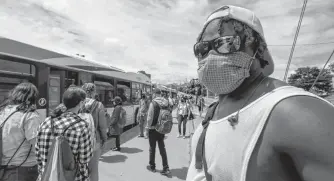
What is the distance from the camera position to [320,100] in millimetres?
691

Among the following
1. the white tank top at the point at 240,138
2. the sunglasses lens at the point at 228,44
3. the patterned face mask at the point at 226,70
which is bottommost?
the white tank top at the point at 240,138

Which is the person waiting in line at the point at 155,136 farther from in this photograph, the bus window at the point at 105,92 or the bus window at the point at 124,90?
the bus window at the point at 124,90

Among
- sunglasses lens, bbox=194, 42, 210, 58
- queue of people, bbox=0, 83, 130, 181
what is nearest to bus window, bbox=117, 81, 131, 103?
queue of people, bbox=0, 83, 130, 181

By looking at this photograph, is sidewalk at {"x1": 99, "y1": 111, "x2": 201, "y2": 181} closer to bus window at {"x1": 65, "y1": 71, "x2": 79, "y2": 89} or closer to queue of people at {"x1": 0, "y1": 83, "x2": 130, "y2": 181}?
queue of people at {"x1": 0, "y1": 83, "x2": 130, "y2": 181}

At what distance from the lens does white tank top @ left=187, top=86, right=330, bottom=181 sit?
29.8 inches

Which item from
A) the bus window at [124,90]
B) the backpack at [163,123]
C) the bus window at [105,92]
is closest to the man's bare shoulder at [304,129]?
the backpack at [163,123]

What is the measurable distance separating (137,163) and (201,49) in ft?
15.9

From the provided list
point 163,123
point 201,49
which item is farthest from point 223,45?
point 163,123

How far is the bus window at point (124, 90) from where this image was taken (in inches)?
404

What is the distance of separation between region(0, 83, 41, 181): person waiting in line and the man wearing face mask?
6.89 ft

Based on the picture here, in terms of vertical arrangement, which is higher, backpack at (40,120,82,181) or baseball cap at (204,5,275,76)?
baseball cap at (204,5,275,76)

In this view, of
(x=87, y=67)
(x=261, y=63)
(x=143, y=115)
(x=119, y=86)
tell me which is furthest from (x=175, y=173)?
(x=119, y=86)

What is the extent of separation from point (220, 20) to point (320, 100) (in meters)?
0.52

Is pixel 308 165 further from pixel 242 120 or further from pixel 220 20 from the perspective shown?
pixel 220 20
